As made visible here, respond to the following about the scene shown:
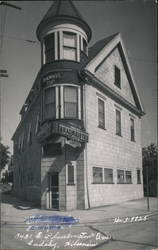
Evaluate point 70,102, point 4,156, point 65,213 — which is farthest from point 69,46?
point 4,156

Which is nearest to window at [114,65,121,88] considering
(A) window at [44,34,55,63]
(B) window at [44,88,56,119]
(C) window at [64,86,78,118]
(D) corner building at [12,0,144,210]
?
(D) corner building at [12,0,144,210]

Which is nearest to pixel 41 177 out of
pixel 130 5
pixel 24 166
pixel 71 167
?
pixel 71 167

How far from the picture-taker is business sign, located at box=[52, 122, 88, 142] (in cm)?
1158

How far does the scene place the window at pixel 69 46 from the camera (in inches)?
449

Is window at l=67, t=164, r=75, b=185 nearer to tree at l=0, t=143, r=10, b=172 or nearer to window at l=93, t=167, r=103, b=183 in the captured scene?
window at l=93, t=167, r=103, b=183

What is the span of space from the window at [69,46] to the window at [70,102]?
6.15 feet

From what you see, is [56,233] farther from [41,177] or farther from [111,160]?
[111,160]

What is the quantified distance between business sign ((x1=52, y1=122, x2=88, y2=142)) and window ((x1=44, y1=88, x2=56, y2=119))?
696mm

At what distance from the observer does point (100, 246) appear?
568 cm

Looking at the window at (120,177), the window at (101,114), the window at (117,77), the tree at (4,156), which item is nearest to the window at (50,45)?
the window at (101,114)

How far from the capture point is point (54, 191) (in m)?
13.1

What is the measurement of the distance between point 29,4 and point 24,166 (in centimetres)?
1199

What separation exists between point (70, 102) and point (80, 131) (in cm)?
141

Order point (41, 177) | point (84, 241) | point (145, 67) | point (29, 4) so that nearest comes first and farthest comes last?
point (29, 4) < point (84, 241) < point (145, 67) < point (41, 177)
